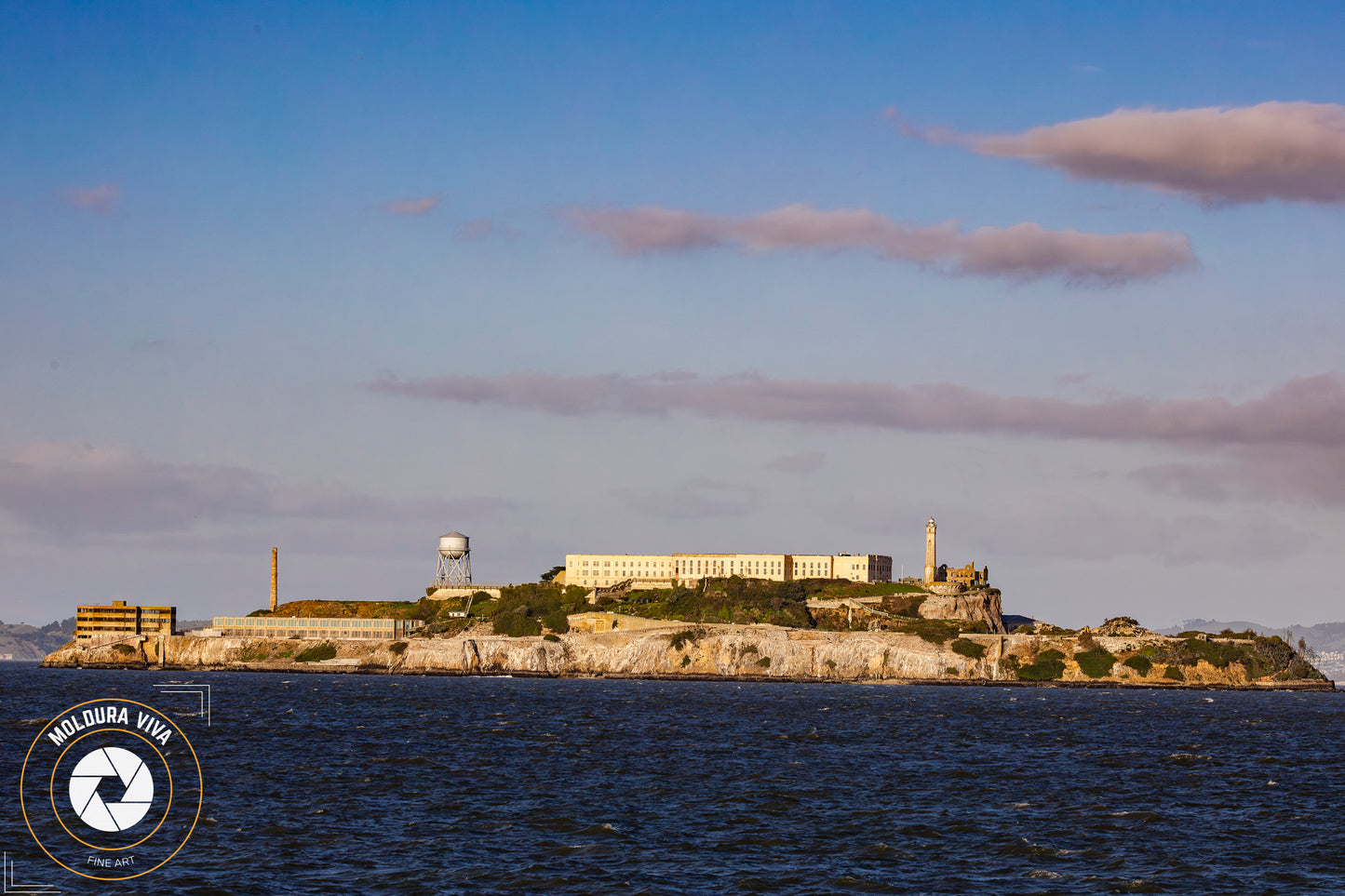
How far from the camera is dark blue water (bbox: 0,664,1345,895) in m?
47.0

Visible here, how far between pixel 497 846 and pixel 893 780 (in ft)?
91.8

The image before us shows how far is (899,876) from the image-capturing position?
47.5m

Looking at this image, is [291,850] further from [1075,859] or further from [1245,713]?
[1245,713]

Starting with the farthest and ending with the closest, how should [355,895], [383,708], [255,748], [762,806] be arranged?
[383,708] < [255,748] < [762,806] < [355,895]

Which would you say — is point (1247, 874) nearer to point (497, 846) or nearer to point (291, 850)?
point (497, 846)

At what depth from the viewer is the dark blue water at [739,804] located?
1849 inches

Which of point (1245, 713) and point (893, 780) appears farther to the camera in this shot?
point (1245, 713)

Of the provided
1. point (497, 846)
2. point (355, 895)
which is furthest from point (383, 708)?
point (355, 895)

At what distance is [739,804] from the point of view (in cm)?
6303

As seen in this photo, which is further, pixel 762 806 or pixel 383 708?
pixel 383 708

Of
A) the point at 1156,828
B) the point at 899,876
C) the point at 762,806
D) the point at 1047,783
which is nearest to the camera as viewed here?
the point at 899,876

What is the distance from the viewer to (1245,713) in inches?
5418

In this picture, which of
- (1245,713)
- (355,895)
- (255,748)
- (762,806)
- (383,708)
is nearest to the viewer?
(355,895)

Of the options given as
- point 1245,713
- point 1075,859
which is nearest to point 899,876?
point 1075,859
